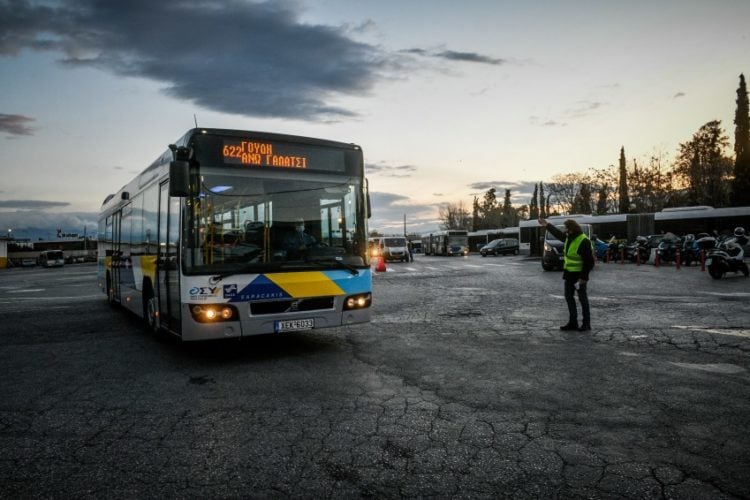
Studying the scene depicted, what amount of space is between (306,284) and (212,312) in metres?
1.20

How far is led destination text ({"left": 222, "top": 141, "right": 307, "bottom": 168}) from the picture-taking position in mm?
6590

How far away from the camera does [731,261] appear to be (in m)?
16.7

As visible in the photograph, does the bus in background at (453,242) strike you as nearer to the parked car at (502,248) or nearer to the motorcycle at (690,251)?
the parked car at (502,248)

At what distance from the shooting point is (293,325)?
21.8ft

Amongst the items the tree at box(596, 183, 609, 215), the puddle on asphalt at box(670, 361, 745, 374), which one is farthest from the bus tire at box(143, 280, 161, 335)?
the tree at box(596, 183, 609, 215)

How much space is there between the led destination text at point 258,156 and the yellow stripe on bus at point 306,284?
1488mm

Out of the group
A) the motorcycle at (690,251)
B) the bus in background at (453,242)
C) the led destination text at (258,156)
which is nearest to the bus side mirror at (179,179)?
the led destination text at (258,156)

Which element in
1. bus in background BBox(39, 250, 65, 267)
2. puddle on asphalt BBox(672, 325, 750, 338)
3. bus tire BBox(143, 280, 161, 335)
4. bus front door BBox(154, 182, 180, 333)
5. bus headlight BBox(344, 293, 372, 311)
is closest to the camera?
bus front door BBox(154, 182, 180, 333)

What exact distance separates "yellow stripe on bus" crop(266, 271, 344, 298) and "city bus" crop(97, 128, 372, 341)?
0.5 inches

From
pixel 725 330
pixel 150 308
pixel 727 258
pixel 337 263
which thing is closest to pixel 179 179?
pixel 337 263

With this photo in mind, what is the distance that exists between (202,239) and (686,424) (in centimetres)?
524

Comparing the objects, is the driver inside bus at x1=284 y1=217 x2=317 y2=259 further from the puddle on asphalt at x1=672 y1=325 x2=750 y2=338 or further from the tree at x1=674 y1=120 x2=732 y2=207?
the tree at x1=674 y1=120 x2=732 y2=207

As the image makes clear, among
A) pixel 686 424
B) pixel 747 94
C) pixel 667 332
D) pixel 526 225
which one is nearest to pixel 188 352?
pixel 686 424

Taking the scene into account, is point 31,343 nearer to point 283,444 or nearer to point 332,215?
point 332,215
